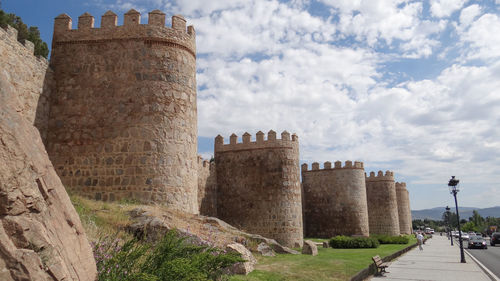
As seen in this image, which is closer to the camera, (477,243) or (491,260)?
(491,260)

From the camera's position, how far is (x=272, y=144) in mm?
19062

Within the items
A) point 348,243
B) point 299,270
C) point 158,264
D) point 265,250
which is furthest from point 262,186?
point 158,264

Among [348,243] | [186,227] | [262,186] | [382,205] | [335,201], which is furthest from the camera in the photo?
[382,205]

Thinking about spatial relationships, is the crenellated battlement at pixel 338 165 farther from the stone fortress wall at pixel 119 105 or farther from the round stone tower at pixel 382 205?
the stone fortress wall at pixel 119 105

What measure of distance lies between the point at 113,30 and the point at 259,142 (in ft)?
32.8

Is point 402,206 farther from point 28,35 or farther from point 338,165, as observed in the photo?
point 28,35

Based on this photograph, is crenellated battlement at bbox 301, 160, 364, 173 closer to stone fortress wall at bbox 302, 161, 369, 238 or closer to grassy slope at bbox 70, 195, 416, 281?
stone fortress wall at bbox 302, 161, 369, 238

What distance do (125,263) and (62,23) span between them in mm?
9713

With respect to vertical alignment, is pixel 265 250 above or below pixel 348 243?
above

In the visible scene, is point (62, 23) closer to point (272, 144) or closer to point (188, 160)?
point (188, 160)

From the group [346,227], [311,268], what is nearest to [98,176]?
[311,268]

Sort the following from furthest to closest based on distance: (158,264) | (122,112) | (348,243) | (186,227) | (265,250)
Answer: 1. (348,243)
2. (265,250)
3. (122,112)
4. (186,227)
5. (158,264)

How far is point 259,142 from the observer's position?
19.4m

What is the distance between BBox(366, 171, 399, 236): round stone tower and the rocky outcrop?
3339 cm
